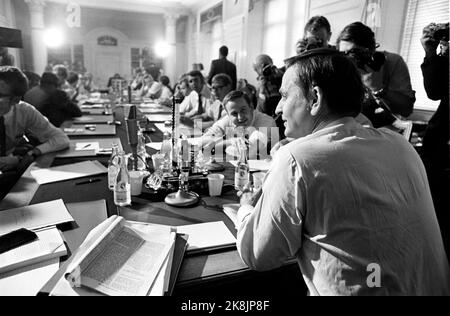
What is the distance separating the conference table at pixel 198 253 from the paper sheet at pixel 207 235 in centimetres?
3

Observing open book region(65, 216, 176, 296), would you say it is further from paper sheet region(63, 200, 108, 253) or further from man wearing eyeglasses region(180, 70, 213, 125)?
man wearing eyeglasses region(180, 70, 213, 125)

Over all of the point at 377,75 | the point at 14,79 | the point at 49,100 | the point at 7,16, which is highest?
the point at 7,16

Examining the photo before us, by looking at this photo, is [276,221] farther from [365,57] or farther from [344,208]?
[365,57]

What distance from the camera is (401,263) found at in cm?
66

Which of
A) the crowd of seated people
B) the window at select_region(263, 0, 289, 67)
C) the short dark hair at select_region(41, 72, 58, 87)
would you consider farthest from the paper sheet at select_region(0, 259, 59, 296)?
the window at select_region(263, 0, 289, 67)

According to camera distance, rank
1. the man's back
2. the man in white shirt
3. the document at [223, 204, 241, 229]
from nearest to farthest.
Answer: the man's back → the document at [223, 204, 241, 229] → the man in white shirt

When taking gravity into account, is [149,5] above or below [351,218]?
above

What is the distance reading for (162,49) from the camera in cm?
1160

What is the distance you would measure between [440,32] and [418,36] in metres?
2.14

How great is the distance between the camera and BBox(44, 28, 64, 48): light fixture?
9812 millimetres

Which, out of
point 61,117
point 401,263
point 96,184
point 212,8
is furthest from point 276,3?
point 401,263

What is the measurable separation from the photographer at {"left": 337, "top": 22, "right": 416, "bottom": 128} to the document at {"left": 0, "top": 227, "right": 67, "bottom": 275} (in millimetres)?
1633

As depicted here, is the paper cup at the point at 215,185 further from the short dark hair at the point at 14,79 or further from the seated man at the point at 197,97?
the seated man at the point at 197,97

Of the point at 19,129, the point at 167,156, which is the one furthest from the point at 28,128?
the point at 167,156
